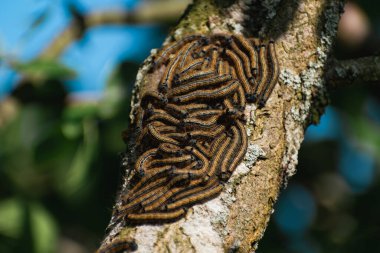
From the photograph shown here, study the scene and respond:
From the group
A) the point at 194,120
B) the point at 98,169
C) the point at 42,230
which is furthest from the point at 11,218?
the point at 194,120

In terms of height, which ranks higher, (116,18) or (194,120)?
(116,18)

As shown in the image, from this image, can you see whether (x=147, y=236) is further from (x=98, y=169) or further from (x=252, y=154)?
(x=98, y=169)

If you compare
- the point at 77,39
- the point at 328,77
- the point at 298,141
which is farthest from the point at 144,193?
the point at 77,39

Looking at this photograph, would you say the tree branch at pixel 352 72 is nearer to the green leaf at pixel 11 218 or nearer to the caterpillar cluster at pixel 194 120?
the caterpillar cluster at pixel 194 120

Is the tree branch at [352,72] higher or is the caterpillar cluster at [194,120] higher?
the tree branch at [352,72]

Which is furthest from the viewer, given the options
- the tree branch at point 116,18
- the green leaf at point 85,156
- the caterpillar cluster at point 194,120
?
the tree branch at point 116,18

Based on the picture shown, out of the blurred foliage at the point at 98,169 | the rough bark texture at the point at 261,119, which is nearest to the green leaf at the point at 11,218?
the blurred foliage at the point at 98,169
